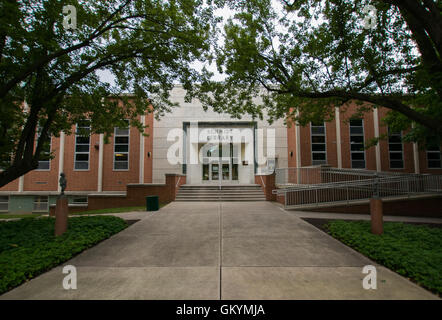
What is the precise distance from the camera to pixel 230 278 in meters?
3.45

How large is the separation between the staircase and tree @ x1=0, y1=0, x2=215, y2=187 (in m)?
7.34

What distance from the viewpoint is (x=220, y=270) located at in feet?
12.3

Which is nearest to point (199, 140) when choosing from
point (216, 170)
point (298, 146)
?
point (216, 170)

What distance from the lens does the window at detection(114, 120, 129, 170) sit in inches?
714

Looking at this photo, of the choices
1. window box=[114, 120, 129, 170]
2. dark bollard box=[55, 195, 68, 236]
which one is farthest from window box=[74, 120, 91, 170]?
dark bollard box=[55, 195, 68, 236]

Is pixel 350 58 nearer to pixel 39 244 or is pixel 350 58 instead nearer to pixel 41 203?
pixel 39 244

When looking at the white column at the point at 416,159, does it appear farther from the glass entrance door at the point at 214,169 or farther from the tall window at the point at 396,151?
the glass entrance door at the point at 214,169

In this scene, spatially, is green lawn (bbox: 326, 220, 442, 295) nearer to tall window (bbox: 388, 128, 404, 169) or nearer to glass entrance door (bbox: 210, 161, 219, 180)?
glass entrance door (bbox: 210, 161, 219, 180)

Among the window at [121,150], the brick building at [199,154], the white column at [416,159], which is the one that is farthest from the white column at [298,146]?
the window at [121,150]

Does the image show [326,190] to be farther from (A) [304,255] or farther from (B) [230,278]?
(B) [230,278]

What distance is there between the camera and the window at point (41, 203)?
58.4ft

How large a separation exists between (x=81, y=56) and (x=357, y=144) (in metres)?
19.1

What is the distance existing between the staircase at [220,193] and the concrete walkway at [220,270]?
6.79 metres

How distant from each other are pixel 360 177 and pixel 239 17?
1134 centimetres
